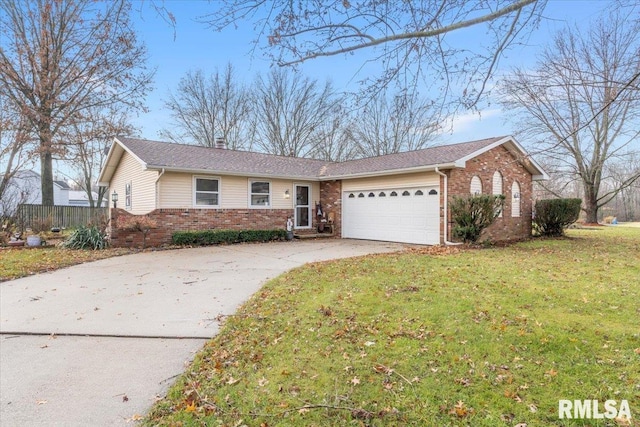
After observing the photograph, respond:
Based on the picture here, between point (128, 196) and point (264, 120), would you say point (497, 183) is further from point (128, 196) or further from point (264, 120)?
point (264, 120)

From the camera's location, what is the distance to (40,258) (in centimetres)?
970

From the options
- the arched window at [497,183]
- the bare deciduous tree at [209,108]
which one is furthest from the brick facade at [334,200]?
the bare deciduous tree at [209,108]

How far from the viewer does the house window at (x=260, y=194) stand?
14570 millimetres

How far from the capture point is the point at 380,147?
87.4ft

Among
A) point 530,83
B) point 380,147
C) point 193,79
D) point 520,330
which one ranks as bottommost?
point 520,330

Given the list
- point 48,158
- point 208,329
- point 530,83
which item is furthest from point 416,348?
point 48,158

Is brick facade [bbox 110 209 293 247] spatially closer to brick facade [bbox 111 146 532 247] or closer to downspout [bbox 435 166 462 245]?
brick facade [bbox 111 146 532 247]

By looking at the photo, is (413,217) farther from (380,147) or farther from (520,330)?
(380,147)

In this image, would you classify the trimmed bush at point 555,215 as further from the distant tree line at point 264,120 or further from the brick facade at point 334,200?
the distant tree line at point 264,120

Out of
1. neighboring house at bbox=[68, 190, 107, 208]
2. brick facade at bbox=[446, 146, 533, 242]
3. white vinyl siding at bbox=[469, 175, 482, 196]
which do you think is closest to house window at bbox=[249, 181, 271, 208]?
brick facade at bbox=[446, 146, 533, 242]

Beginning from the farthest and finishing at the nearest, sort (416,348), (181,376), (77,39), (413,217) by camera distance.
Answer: (77,39) < (413,217) < (416,348) < (181,376)

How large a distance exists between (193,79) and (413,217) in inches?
836

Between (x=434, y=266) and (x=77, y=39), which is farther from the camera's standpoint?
(x=77, y=39)

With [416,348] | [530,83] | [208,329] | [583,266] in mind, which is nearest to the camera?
[416,348]
